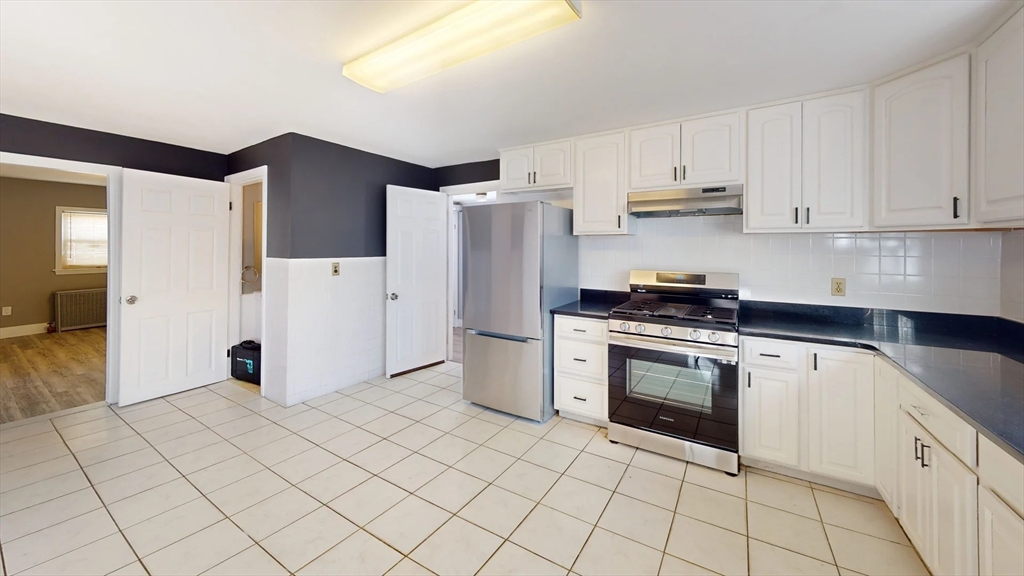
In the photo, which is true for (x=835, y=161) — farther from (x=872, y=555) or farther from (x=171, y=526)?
(x=171, y=526)

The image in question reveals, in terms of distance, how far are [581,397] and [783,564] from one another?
156cm

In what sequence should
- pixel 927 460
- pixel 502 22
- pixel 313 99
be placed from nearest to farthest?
pixel 927 460
pixel 502 22
pixel 313 99

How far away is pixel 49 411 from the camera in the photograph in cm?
331

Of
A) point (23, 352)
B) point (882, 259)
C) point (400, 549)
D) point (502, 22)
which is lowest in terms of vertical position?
point (400, 549)

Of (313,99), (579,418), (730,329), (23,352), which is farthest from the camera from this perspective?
(23,352)

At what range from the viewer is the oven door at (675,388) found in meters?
2.44

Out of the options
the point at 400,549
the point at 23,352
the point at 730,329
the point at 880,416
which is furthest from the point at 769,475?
the point at 23,352

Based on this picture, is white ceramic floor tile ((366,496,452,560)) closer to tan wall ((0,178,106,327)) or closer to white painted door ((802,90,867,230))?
white painted door ((802,90,867,230))

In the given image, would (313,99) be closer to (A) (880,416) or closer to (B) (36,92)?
(B) (36,92)

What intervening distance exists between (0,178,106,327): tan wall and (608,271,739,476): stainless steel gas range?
8344mm

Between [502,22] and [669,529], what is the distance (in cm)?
245

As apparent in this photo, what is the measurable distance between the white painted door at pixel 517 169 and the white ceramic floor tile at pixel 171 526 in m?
3.03

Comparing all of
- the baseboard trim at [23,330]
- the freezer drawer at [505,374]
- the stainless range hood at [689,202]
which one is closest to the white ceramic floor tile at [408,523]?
the freezer drawer at [505,374]

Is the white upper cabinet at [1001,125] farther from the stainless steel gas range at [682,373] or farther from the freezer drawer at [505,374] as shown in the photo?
the freezer drawer at [505,374]
